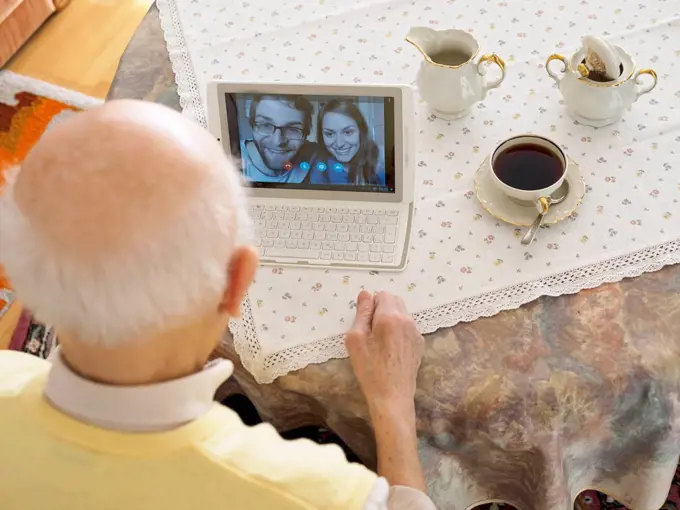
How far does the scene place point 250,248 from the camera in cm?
70

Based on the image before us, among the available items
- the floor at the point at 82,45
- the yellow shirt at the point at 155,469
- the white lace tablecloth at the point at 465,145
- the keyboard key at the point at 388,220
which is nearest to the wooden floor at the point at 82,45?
the floor at the point at 82,45

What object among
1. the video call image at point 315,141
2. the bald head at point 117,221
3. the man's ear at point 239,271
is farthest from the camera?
the video call image at point 315,141

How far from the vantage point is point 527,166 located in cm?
111

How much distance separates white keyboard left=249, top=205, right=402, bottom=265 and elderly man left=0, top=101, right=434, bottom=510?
35 centimetres

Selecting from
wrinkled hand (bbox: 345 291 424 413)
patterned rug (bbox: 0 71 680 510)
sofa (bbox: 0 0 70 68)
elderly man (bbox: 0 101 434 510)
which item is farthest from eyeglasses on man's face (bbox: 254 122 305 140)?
sofa (bbox: 0 0 70 68)

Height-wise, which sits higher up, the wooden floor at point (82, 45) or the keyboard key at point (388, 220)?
the keyboard key at point (388, 220)

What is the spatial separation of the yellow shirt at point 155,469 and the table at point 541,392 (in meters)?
0.26

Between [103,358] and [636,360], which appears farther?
[636,360]

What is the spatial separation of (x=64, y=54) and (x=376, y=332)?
88.7 inches

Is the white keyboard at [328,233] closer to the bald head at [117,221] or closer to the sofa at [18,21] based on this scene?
the bald head at [117,221]

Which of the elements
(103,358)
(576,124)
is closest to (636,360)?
(576,124)

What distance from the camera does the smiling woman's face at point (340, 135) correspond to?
1065mm

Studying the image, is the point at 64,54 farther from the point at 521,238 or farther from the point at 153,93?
the point at 521,238

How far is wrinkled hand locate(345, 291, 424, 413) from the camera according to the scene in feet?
3.13
